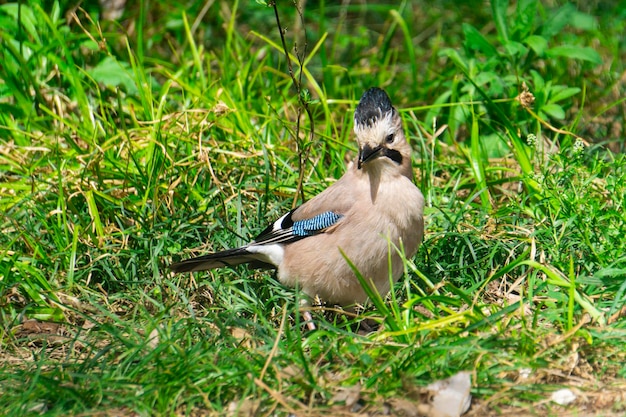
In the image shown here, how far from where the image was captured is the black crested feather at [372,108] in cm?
428

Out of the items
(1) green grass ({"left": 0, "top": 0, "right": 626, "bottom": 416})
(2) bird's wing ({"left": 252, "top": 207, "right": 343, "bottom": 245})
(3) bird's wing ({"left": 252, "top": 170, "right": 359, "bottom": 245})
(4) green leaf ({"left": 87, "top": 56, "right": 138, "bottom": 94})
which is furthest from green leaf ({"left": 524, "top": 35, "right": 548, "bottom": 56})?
(4) green leaf ({"left": 87, "top": 56, "right": 138, "bottom": 94})

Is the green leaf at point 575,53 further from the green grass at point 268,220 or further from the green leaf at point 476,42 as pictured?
the green leaf at point 476,42

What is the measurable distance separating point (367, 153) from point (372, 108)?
0.23 metres

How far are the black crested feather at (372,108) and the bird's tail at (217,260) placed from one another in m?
0.93

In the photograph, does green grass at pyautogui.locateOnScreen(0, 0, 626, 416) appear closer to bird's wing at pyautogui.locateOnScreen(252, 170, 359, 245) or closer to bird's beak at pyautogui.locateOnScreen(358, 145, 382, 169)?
bird's wing at pyautogui.locateOnScreen(252, 170, 359, 245)

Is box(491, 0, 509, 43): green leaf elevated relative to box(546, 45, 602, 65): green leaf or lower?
elevated

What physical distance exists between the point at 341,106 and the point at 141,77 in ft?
4.76

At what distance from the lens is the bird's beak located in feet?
13.8

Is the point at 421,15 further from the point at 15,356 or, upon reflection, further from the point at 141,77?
the point at 15,356

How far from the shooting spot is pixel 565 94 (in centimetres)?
579

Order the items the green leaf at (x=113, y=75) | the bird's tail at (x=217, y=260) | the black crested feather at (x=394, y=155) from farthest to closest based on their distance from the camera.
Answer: the green leaf at (x=113, y=75) < the bird's tail at (x=217, y=260) < the black crested feather at (x=394, y=155)

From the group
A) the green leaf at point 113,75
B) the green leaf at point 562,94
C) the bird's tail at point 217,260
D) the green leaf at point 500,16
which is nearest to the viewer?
the bird's tail at point 217,260

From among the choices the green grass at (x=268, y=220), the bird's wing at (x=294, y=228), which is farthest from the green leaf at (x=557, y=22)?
the bird's wing at (x=294, y=228)

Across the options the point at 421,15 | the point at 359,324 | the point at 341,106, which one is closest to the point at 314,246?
the point at 359,324
